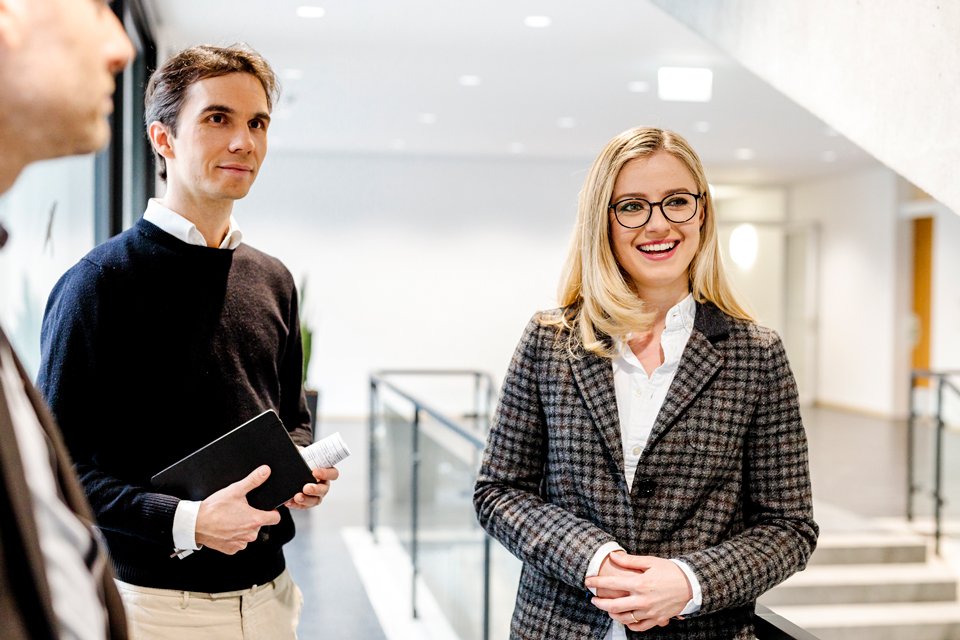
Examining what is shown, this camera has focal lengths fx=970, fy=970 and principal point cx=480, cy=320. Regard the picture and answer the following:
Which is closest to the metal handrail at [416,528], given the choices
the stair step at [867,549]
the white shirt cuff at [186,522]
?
the white shirt cuff at [186,522]

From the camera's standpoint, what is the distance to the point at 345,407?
12.2m

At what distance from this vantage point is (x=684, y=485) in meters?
1.50

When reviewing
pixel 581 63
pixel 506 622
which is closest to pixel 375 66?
pixel 581 63

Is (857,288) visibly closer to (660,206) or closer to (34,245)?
(34,245)

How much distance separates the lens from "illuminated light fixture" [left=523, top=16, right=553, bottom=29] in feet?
19.4

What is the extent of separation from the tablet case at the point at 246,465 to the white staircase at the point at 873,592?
419 cm

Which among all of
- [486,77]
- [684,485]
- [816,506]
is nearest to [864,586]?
[816,506]

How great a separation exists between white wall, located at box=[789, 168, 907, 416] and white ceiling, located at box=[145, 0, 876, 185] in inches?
33.9

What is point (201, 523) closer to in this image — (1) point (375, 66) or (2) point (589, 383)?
(2) point (589, 383)

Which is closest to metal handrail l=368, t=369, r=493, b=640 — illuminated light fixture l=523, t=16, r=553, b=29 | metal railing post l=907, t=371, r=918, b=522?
illuminated light fixture l=523, t=16, r=553, b=29

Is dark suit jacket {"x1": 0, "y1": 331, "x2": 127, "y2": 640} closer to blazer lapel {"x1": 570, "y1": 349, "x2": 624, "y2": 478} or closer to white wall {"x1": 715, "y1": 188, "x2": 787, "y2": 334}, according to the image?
blazer lapel {"x1": 570, "y1": 349, "x2": 624, "y2": 478}

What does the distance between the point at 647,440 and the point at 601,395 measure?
100 millimetres

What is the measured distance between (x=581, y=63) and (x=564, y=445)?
235 inches

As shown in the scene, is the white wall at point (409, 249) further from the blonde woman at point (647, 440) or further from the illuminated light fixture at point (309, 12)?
the blonde woman at point (647, 440)
